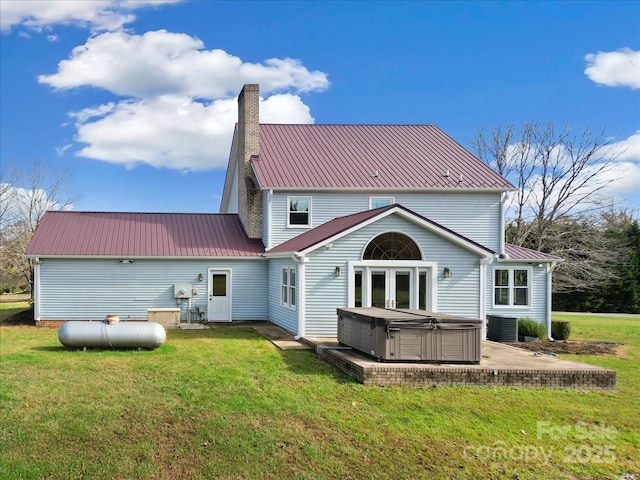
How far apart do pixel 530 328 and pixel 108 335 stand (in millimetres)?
13735

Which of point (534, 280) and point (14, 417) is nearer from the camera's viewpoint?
point (14, 417)

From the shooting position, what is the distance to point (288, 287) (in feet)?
54.4

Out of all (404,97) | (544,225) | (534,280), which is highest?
(404,97)

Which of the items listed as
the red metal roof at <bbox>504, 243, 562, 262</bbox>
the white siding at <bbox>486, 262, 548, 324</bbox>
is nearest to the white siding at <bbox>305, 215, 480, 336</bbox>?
the white siding at <bbox>486, 262, 548, 324</bbox>

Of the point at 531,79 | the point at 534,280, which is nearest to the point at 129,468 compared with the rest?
the point at 534,280

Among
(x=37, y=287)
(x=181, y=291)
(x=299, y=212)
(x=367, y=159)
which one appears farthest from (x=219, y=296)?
(x=367, y=159)

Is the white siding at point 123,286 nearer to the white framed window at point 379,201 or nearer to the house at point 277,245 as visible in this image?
the house at point 277,245

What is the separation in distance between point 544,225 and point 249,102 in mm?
22594

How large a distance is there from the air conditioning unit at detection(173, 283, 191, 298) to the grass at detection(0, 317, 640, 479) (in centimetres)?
772

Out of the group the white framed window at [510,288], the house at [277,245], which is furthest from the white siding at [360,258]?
the white framed window at [510,288]

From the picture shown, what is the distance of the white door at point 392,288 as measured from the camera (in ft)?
49.6

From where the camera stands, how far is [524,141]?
1390 inches

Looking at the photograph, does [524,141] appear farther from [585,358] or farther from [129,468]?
[129,468]

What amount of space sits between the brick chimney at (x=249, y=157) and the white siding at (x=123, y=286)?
2044 mm
